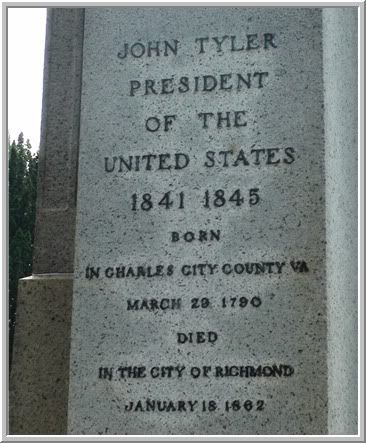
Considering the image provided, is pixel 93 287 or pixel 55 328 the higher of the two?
pixel 93 287

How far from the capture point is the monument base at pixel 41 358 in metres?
4.41

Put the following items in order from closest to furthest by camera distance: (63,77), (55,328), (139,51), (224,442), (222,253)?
(224,442), (222,253), (139,51), (55,328), (63,77)

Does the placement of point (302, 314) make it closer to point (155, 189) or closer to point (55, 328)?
point (155, 189)

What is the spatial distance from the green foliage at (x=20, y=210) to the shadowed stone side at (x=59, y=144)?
11.6 meters

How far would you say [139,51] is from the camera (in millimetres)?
4059

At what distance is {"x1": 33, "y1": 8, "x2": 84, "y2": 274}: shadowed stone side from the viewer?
15.6 ft

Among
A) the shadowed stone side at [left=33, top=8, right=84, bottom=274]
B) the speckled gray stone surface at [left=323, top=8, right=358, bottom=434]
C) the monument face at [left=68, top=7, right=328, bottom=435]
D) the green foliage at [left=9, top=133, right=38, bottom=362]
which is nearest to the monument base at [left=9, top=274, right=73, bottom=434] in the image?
the shadowed stone side at [left=33, top=8, right=84, bottom=274]

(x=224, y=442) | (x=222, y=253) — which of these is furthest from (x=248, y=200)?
(x=224, y=442)

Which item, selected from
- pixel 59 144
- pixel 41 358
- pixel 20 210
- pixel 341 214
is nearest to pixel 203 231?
pixel 341 214

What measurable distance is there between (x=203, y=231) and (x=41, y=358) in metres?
1.41

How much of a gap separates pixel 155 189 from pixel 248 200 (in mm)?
484

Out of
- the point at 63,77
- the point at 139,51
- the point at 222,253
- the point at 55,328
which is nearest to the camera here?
the point at 222,253

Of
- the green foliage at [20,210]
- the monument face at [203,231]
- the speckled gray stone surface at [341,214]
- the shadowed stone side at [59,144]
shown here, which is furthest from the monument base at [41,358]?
the green foliage at [20,210]

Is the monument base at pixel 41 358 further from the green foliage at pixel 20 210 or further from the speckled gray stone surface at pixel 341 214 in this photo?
the green foliage at pixel 20 210
